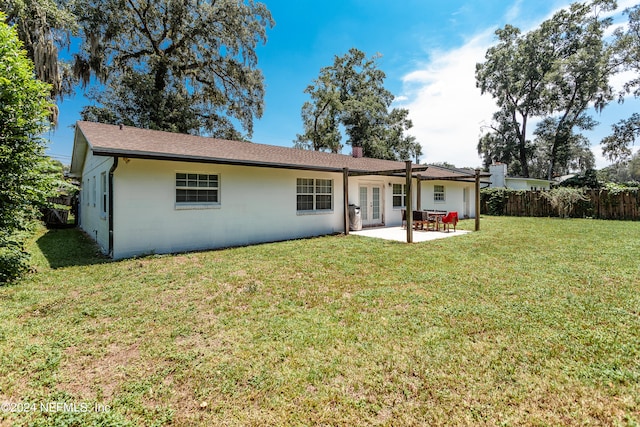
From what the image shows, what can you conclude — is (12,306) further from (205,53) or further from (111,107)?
(205,53)

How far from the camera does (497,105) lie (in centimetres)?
3262

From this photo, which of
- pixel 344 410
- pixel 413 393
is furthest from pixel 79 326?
pixel 413 393

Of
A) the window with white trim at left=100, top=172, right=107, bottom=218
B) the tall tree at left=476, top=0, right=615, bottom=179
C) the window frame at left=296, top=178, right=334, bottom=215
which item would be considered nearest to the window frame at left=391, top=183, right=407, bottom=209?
the window frame at left=296, top=178, right=334, bottom=215

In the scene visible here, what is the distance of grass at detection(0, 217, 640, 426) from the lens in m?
2.18

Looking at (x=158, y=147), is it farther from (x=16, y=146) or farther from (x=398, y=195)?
(x=398, y=195)

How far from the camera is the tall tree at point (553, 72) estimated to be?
25.6m

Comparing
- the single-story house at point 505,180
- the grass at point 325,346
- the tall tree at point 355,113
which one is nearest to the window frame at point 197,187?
the grass at point 325,346

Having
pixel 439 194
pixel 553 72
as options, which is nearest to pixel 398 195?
pixel 439 194

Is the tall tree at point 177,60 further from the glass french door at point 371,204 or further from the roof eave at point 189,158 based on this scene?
the glass french door at point 371,204

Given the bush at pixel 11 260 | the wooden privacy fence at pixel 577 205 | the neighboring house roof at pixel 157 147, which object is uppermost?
the neighboring house roof at pixel 157 147

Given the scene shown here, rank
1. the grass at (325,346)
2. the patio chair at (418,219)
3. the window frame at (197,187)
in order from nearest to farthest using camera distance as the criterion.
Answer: the grass at (325,346) < the window frame at (197,187) < the patio chair at (418,219)

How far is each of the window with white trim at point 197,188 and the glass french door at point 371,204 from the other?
22.5 feet

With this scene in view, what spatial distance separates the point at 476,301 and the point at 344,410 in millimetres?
2968

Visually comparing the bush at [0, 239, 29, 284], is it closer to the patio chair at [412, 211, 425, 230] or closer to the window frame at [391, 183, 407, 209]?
the patio chair at [412, 211, 425, 230]
